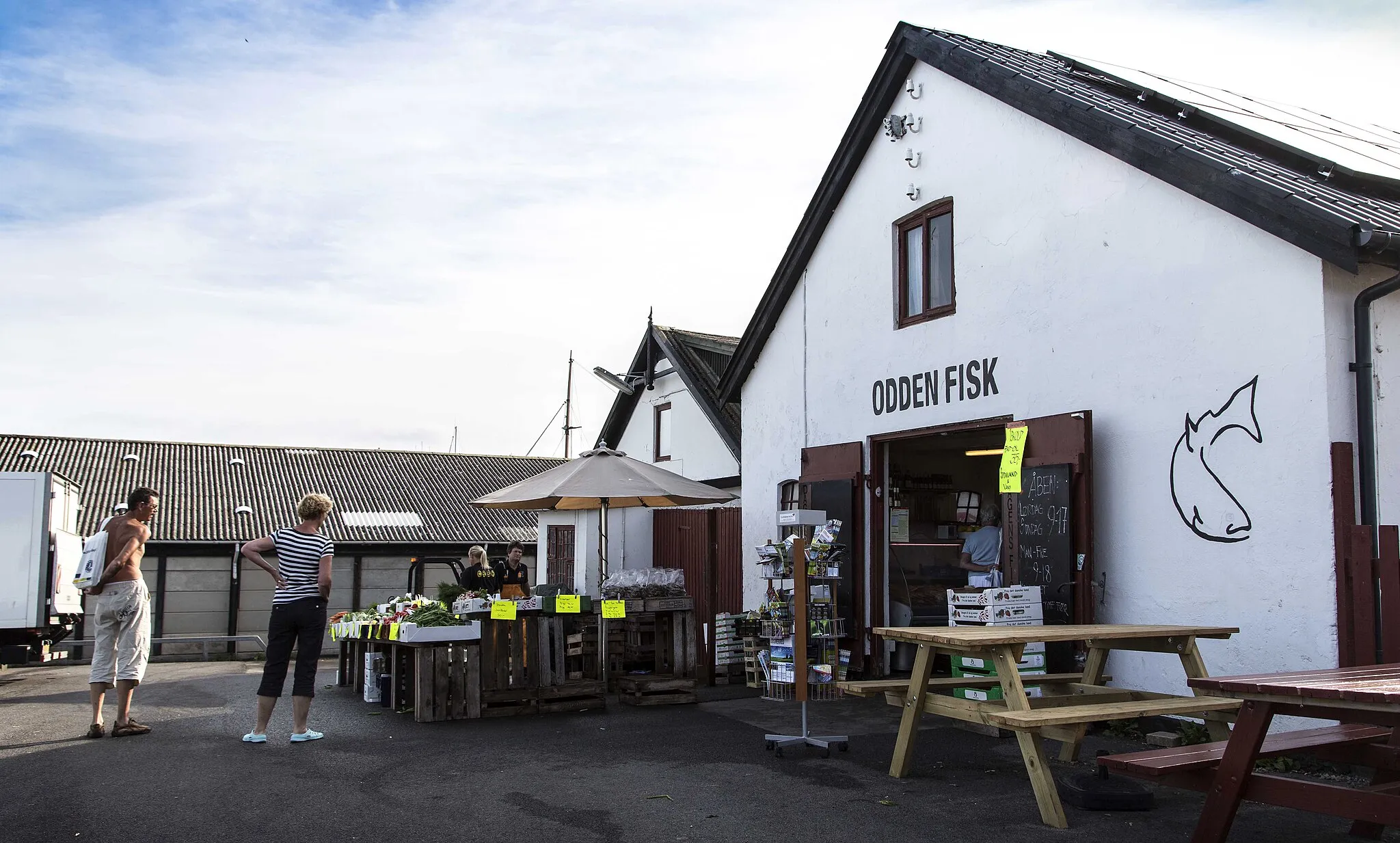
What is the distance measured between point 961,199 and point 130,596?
7.82 metres

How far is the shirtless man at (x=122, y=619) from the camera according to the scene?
8.52 metres

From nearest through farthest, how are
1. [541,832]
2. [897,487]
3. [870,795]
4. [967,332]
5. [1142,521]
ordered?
1. [541,832]
2. [870,795]
3. [1142,521]
4. [967,332]
5. [897,487]

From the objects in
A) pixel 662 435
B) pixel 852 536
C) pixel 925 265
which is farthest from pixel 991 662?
pixel 662 435

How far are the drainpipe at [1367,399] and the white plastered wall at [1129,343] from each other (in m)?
0.19

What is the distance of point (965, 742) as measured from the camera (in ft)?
26.6

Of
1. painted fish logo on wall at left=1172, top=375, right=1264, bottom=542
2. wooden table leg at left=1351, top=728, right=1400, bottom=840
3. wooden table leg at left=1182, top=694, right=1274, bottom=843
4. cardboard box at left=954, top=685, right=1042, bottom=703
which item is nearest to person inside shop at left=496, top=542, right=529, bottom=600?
cardboard box at left=954, top=685, right=1042, bottom=703

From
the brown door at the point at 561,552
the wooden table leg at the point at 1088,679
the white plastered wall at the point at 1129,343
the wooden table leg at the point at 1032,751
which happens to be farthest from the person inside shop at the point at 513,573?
the brown door at the point at 561,552

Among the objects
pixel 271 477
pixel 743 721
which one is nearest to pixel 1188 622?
pixel 743 721

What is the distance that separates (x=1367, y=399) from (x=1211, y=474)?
111 centimetres

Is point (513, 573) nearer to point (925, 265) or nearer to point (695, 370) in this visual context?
→ point (925, 265)

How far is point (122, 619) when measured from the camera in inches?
338

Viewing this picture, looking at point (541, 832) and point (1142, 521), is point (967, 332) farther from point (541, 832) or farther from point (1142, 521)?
point (541, 832)

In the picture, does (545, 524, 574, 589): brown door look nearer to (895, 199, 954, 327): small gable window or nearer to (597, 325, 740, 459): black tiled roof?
(597, 325, 740, 459): black tiled roof

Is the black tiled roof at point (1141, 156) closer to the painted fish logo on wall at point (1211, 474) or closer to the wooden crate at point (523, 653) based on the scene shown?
the painted fish logo on wall at point (1211, 474)
